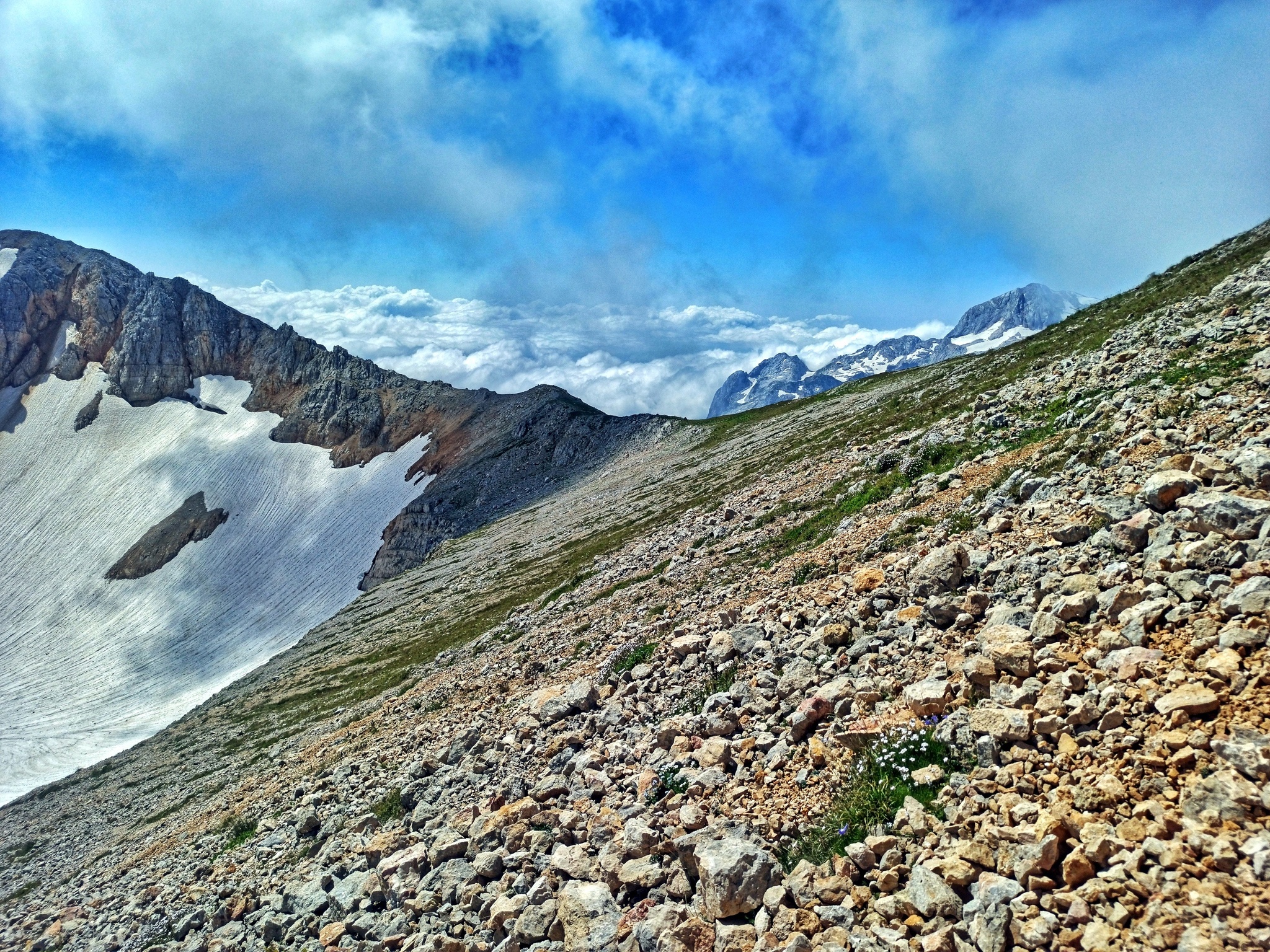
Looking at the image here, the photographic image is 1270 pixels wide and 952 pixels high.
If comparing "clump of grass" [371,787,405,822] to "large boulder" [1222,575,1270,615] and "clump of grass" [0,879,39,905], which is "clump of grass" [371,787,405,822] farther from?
"clump of grass" [0,879,39,905]

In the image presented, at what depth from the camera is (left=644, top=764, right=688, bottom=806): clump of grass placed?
34.1ft

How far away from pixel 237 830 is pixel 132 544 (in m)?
128

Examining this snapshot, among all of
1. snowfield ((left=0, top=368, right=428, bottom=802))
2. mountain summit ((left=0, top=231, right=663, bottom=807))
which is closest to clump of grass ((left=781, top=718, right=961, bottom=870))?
mountain summit ((left=0, top=231, right=663, bottom=807))

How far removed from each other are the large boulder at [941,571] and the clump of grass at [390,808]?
1223 centimetres

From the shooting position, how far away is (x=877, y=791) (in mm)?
8141

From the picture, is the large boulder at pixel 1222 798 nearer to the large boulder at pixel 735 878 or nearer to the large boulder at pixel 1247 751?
the large boulder at pixel 1247 751

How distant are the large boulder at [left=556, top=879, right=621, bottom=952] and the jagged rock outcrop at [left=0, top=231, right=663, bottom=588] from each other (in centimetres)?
9877

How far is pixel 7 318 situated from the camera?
165m

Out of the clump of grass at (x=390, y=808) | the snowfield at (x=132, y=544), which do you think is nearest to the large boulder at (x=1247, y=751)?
the clump of grass at (x=390, y=808)

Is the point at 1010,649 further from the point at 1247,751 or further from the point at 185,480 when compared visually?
the point at 185,480

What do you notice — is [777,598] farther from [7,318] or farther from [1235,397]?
[7,318]

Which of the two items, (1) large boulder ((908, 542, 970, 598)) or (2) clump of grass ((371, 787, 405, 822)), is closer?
(1) large boulder ((908, 542, 970, 598))

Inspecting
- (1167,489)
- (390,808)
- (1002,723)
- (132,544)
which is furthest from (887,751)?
(132,544)

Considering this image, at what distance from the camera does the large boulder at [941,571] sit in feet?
37.0
